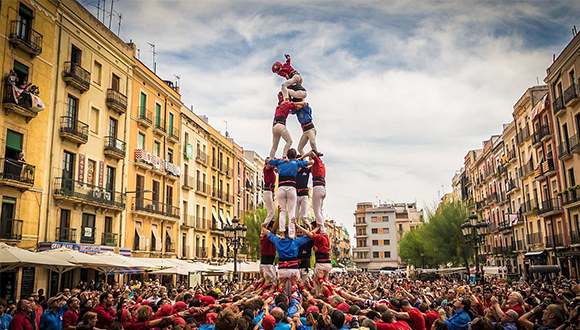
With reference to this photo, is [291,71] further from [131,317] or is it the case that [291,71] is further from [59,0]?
[59,0]

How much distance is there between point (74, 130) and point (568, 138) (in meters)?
30.9

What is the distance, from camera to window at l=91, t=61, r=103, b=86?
2941 centimetres

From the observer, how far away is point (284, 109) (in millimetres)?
15930

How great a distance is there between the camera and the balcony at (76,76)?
26250mm

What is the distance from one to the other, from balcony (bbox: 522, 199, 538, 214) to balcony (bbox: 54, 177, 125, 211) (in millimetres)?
31743

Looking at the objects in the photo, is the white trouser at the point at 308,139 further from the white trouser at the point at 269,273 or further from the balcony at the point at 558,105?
the balcony at the point at 558,105

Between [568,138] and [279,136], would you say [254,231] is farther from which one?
[279,136]

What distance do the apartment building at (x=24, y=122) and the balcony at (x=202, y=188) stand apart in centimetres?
1964

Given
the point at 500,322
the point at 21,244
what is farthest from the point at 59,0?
the point at 500,322

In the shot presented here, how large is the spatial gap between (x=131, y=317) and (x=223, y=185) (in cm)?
4262

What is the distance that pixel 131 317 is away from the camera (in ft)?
27.1

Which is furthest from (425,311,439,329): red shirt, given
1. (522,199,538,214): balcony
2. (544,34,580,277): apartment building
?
(522,199,538,214): balcony

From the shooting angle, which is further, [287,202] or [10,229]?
[10,229]

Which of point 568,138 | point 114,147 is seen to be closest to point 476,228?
point 568,138
